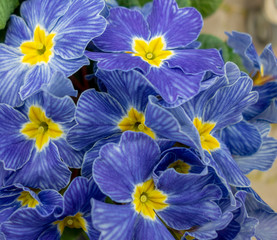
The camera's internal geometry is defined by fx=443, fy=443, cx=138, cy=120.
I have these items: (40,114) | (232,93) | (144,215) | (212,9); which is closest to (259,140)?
(232,93)

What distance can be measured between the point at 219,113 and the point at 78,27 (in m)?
0.24

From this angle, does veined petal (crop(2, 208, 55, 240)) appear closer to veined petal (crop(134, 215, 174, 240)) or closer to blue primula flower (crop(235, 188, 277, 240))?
veined petal (crop(134, 215, 174, 240))

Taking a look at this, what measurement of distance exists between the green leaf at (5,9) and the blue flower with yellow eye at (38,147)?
6.0 inches

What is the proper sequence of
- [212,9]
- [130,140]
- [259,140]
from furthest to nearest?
[212,9], [259,140], [130,140]

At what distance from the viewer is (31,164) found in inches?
24.9

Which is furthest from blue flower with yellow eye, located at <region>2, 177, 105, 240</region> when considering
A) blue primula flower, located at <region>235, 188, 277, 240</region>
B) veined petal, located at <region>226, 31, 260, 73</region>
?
veined petal, located at <region>226, 31, 260, 73</region>

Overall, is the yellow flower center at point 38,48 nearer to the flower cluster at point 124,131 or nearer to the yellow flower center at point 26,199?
the flower cluster at point 124,131

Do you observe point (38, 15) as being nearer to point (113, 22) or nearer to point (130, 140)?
point (113, 22)

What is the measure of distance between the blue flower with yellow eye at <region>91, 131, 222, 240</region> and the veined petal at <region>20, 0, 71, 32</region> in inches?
8.9

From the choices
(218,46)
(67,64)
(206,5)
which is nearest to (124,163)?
(67,64)

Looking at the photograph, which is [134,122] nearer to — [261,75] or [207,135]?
[207,135]

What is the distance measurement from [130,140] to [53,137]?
0.14m

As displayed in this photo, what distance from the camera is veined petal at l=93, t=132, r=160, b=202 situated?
540 mm

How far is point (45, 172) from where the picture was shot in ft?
2.03
